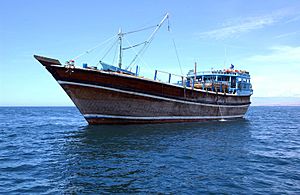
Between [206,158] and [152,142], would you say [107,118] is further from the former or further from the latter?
[206,158]

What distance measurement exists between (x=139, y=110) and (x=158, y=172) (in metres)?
12.2

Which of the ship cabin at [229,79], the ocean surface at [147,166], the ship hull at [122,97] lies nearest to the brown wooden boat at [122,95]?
the ship hull at [122,97]

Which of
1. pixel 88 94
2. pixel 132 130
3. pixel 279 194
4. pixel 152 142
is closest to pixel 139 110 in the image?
pixel 132 130

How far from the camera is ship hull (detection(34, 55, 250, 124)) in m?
18.7

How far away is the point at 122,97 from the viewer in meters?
19.8

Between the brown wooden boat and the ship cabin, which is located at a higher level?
the ship cabin

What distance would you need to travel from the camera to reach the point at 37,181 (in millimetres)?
8273

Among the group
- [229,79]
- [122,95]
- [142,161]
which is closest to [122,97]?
[122,95]

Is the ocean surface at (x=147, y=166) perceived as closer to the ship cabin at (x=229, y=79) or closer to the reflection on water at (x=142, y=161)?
the reflection on water at (x=142, y=161)

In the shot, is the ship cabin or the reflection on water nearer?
the reflection on water

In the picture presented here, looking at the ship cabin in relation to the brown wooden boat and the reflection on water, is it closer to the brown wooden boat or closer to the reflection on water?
the brown wooden boat

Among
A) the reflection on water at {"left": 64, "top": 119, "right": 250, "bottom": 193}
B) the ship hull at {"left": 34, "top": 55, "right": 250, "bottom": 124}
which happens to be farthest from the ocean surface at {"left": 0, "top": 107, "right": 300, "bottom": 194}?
the ship hull at {"left": 34, "top": 55, "right": 250, "bottom": 124}

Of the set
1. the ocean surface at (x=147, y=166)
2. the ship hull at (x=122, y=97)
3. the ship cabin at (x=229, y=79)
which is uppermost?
the ship cabin at (x=229, y=79)

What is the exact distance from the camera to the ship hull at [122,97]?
1873 cm
